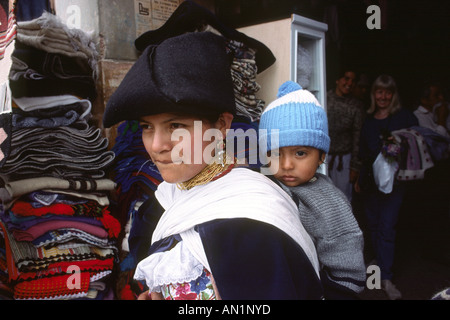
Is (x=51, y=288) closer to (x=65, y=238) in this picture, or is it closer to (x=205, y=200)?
(x=65, y=238)

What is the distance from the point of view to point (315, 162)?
1.43 m

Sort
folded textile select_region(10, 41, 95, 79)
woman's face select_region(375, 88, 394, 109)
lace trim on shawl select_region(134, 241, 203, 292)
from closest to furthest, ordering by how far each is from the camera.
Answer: lace trim on shawl select_region(134, 241, 203, 292) < folded textile select_region(10, 41, 95, 79) < woman's face select_region(375, 88, 394, 109)

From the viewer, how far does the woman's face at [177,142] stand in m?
0.96

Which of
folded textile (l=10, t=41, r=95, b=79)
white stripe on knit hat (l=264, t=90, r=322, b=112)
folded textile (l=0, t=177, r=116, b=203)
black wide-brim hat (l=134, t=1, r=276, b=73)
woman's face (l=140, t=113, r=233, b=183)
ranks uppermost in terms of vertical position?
black wide-brim hat (l=134, t=1, r=276, b=73)

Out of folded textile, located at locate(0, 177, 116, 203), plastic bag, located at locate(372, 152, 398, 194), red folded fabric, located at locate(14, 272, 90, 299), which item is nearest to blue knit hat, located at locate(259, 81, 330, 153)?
folded textile, located at locate(0, 177, 116, 203)

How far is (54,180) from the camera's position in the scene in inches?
59.9

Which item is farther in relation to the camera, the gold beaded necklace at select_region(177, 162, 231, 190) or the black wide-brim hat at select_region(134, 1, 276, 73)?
the black wide-brim hat at select_region(134, 1, 276, 73)

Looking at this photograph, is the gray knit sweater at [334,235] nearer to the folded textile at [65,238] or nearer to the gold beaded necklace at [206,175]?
the gold beaded necklace at [206,175]

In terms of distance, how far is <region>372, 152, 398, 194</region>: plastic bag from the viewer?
2.86 metres

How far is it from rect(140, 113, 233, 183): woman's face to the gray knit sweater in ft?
1.66

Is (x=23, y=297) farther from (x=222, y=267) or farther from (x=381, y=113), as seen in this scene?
(x=381, y=113)

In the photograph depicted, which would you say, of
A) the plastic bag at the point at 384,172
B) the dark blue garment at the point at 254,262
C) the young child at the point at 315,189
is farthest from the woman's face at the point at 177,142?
the plastic bag at the point at 384,172

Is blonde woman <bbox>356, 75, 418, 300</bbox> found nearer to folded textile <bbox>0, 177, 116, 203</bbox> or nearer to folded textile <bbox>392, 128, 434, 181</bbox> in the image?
folded textile <bbox>392, 128, 434, 181</bbox>
